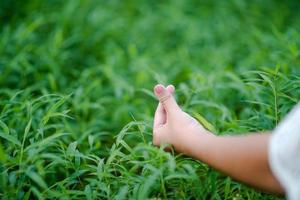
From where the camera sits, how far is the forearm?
124 centimetres

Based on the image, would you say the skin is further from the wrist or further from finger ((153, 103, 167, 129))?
finger ((153, 103, 167, 129))

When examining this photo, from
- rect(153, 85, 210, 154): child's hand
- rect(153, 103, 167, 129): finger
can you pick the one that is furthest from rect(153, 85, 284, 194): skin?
rect(153, 103, 167, 129): finger

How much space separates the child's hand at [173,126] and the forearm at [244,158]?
0.30 ft

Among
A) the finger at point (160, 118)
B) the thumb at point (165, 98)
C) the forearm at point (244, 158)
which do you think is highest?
the thumb at point (165, 98)

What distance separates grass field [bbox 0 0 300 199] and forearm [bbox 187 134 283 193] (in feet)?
0.78

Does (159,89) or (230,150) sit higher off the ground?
(159,89)

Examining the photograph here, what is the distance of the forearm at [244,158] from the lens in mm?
1242

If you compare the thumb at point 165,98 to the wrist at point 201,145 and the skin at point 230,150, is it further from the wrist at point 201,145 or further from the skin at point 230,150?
the wrist at point 201,145

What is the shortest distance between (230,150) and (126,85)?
150 cm

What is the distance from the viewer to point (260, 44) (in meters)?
3.34

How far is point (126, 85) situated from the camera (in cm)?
274

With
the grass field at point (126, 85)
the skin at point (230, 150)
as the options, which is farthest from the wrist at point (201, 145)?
the grass field at point (126, 85)

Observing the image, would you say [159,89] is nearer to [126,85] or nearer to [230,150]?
[230,150]

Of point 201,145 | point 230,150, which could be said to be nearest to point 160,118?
point 201,145
